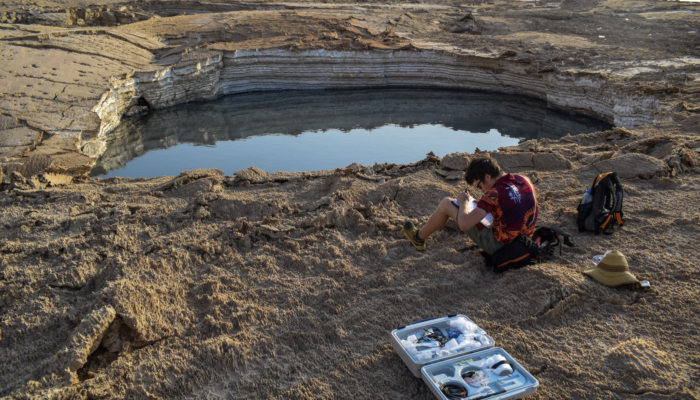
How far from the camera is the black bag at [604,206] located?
3.49 metres

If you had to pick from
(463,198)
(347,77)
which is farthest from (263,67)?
(463,198)

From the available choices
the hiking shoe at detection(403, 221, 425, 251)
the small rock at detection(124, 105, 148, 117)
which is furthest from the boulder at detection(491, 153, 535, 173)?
the small rock at detection(124, 105, 148, 117)

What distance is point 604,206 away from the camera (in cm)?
355

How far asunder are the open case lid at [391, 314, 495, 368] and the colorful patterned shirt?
804 millimetres

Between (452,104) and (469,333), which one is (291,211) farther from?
(452,104)

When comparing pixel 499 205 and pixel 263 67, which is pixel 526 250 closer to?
pixel 499 205

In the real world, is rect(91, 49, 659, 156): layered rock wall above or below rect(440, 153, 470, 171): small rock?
above

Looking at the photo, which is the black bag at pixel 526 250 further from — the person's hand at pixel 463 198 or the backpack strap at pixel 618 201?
the backpack strap at pixel 618 201

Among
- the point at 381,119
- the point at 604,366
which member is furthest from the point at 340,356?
the point at 381,119

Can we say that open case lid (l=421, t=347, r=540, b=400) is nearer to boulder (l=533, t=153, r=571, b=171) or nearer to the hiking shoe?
the hiking shoe

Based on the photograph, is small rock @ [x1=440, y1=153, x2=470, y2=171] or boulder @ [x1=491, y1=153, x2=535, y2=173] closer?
small rock @ [x1=440, y1=153, x2=470, y2=171]

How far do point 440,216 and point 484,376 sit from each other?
1379 mm

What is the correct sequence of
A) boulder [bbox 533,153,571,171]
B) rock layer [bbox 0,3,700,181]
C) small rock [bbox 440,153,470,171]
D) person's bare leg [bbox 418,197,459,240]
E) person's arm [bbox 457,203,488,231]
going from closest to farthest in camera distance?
person's arm [bbox 457,203,488,231] → person's bare leg [bbox 418,197,459,240] → small rock [bbox 440,153,470,171] → boulder [bbox 533,153,571,171] → rock layer [bbox 0,3,700,181]

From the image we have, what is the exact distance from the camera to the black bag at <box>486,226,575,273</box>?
303 centimetres
